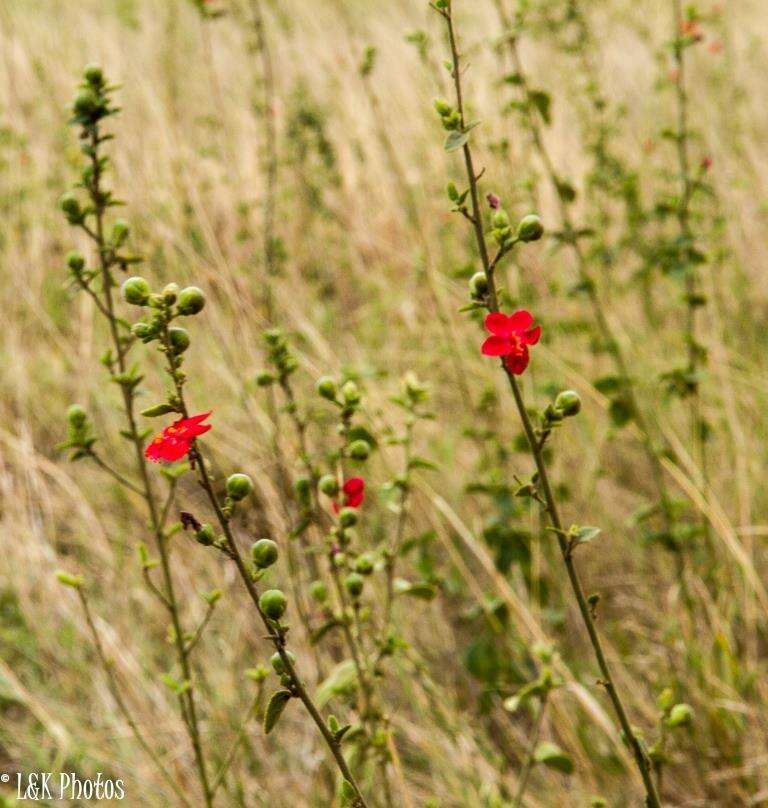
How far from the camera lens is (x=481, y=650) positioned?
199cm

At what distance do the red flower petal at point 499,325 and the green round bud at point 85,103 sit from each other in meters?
0.72

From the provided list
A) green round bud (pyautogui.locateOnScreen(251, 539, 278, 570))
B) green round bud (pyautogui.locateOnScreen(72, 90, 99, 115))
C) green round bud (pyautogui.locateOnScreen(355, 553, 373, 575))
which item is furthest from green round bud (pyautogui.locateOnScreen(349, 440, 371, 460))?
green round bud (pyautogui.locateOnScreen(72, 90, 99, 115))

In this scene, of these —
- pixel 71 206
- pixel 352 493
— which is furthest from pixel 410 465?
pixel 71 206

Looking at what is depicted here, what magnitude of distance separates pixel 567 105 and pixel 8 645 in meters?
3.09

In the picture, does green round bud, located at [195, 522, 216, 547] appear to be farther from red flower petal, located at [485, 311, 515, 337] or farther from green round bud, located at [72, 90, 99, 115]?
green round bud, located at [72, 90, 99, 115]

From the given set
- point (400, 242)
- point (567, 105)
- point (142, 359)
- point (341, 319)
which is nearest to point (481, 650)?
point (142, 359)

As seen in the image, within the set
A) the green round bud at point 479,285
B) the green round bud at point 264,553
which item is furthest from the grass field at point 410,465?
the green round bud at point 264,553

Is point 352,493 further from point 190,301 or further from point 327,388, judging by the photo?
point 190,301

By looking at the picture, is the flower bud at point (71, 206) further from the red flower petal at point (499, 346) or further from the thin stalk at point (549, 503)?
the red flower petal at point (499, 346)

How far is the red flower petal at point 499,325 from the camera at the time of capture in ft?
3.18

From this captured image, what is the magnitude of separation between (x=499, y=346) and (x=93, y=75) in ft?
2.49

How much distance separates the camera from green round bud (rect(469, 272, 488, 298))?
98 cm

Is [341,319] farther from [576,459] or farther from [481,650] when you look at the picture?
[481,650]

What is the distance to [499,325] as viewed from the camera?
98 cm
